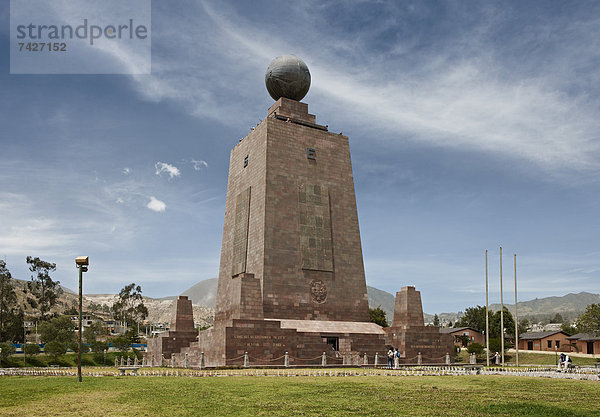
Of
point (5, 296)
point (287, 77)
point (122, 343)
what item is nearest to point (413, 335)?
point (287, 77)

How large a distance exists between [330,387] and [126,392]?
20.0 ft

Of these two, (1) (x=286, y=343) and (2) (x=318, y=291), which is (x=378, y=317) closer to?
(2) (x=318, y=291)

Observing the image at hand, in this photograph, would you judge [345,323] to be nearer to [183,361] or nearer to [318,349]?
[318,349]

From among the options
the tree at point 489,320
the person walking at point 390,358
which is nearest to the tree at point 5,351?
the person walking at point 390,358

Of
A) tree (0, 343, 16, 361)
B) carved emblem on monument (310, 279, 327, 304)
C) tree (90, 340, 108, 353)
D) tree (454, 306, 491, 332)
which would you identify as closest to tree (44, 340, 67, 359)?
tree (0, 343, 16, 361)

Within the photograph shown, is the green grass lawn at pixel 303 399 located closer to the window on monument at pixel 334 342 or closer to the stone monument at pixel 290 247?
the stone monument at pixel 290 247

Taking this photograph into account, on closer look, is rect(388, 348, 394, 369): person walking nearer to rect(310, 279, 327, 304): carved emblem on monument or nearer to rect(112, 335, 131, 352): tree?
rect(310, 279, 327, 304): carved emblem on monument

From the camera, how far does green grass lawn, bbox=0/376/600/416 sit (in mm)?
11602

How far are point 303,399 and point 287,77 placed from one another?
101ft

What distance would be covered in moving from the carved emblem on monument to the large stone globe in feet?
47.8

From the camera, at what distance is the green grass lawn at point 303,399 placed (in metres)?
11.6

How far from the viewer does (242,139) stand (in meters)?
42.8

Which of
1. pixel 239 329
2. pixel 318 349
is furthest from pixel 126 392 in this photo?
pixel 318 349

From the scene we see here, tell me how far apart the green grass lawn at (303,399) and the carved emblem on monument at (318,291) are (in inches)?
698
